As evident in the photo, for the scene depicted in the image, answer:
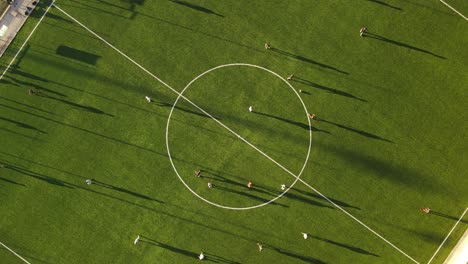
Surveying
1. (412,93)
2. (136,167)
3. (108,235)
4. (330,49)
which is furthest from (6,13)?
(412,93)

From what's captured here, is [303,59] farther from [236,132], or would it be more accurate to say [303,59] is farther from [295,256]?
[295,256]

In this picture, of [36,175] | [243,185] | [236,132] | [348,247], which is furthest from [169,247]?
[348,247]

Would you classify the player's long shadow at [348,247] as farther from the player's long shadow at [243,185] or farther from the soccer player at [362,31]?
the soccer player at [362,31]

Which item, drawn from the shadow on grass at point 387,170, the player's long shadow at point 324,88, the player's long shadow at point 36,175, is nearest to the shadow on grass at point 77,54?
the player's long shadow at point 36,175

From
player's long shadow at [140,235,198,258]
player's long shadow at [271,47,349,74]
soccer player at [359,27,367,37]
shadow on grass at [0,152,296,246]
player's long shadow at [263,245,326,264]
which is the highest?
soccer player at [359,27,367,37]

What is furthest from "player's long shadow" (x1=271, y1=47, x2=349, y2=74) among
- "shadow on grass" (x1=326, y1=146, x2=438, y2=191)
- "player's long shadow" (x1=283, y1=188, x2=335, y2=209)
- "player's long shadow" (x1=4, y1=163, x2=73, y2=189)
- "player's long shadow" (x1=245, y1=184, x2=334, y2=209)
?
"player's long shadow" (x1=4, y1=163, x2=73, y2=189)

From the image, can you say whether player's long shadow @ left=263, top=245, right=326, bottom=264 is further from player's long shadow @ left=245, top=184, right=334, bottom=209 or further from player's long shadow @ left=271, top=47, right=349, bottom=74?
player's long shadow @ left=271, top=47, right=349, bottom=74

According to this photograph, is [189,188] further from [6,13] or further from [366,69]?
[6,13]

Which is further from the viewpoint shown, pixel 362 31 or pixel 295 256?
pixel 362 31

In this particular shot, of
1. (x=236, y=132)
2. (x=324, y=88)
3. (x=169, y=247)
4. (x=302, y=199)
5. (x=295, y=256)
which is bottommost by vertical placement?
(x=169, y=247)
